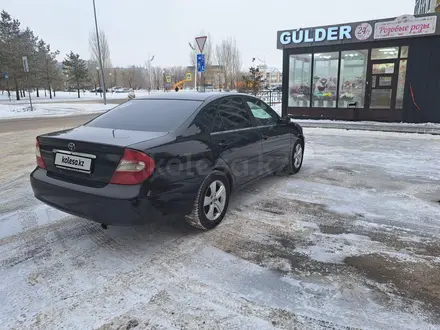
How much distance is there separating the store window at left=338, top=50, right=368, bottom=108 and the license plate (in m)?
12.8

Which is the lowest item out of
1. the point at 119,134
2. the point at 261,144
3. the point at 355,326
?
the point at 355,326

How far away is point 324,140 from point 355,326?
8.29 meters

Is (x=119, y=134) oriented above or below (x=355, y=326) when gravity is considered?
above

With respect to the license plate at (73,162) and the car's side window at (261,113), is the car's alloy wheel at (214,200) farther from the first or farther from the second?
the car's side window at (261,113)

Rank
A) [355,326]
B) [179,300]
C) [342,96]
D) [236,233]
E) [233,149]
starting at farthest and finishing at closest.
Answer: [342,96] < [233,149] < [236,233] < [179,300] < [355,326]

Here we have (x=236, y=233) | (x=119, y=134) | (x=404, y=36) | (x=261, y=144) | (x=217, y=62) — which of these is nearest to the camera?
(x=119, y=134)

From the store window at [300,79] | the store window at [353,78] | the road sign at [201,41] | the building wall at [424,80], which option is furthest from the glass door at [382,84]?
the road sign at [201,41]

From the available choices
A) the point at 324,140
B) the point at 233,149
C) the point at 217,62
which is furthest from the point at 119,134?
the point at 217,62

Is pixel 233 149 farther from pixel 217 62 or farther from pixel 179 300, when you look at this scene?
pixel 217 62

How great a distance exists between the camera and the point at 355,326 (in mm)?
2258

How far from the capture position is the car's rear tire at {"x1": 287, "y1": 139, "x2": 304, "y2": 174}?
231 inches

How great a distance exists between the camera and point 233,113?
4273 millimetres

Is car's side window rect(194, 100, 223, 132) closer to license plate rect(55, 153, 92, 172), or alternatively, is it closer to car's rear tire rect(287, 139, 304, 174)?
license plate rect(55, 153, 92, 172)

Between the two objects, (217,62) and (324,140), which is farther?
(217,62)
